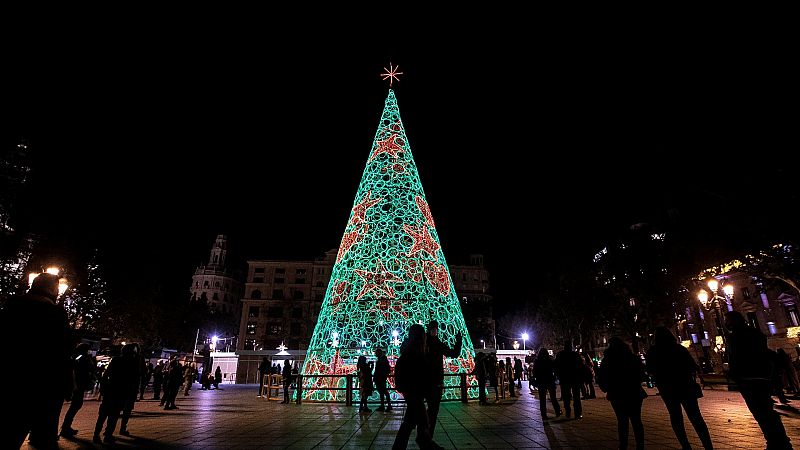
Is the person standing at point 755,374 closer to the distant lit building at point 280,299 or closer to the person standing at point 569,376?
the person standing at point 569,376

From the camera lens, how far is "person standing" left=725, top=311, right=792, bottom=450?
479cm

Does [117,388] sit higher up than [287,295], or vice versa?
[287,295]

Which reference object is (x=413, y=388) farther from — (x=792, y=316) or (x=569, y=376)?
(x=792, y=316)

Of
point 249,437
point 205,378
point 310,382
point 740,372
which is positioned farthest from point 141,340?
point 740,372

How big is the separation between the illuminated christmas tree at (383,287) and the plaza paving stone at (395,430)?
2.64m

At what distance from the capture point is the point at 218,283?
91.4 meters

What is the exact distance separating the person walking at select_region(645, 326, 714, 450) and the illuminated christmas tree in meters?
7.44

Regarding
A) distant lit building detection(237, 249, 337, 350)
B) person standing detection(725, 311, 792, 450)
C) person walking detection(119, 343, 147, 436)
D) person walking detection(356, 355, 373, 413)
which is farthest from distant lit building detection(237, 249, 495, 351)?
person standing detection(725, 311, 792, 450)

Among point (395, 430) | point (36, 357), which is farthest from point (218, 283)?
point (36, 357)

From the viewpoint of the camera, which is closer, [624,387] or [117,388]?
[624,387]

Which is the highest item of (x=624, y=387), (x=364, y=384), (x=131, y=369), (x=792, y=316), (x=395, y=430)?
(x=792, y=316)

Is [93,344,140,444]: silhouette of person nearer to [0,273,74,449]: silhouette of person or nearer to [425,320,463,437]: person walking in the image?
[0,273,74,449]: silhouette of person

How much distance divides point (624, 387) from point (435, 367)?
245cm

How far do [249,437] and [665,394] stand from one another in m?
6.15
